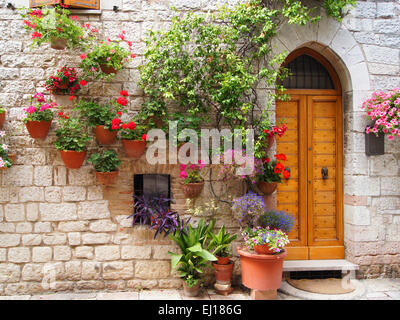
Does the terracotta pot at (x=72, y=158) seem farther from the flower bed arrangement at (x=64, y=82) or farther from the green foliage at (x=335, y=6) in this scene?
the green foliage at (x=335, y=6)

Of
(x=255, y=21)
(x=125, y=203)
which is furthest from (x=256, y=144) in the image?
(x=125, y=203)

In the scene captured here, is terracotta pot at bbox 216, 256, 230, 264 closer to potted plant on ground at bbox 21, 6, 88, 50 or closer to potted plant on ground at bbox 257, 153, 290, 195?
potted plant on ground at bbox 257, 153, 290, 195

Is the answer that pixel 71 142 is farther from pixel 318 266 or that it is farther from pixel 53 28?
pixel 318 266

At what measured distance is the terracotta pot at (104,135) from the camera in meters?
4.11

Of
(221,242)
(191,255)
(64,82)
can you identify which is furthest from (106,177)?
(221,242)

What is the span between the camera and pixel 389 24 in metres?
4.61

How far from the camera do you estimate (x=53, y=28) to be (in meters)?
4.00

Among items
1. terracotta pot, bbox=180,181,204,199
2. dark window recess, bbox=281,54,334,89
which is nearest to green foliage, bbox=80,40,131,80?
terracotta pot, bbox=180,181,204,199

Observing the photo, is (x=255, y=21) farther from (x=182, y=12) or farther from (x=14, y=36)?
(x=14, y=36)

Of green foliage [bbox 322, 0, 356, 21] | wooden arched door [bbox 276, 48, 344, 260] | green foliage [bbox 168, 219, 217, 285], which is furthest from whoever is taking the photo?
wooden arched door [bbox 276, 48, 344, 260]

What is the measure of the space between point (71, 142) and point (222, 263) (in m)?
2.32

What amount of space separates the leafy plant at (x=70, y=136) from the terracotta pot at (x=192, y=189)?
129 cm

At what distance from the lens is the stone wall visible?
A: 422 cm

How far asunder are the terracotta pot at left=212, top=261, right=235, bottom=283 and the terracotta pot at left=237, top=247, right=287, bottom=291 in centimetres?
27
